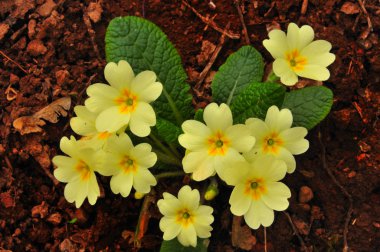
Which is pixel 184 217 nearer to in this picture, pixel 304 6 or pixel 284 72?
pixel 284 72

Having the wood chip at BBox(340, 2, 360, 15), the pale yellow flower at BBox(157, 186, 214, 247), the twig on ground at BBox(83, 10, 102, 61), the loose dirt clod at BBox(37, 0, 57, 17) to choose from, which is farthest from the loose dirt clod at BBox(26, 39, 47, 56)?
the wood chip at BBox(340, 2, 360, 15)

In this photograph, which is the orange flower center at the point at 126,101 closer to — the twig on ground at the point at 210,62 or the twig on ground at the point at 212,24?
the twig on ground at the point at 210,62

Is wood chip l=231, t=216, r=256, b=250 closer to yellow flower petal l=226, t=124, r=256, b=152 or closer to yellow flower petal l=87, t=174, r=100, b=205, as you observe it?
yellow flower petal l=226, t=124, r=256, b=152

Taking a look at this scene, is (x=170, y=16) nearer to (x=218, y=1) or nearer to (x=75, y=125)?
(x=218, y=1)

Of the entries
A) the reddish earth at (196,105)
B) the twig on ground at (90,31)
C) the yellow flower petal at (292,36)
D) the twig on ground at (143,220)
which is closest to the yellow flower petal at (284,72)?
the yellow flower petal at (292,36)

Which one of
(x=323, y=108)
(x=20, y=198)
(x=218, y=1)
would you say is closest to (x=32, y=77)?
(x=20, y=198)

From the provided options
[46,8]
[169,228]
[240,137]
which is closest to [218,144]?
[240,137]
